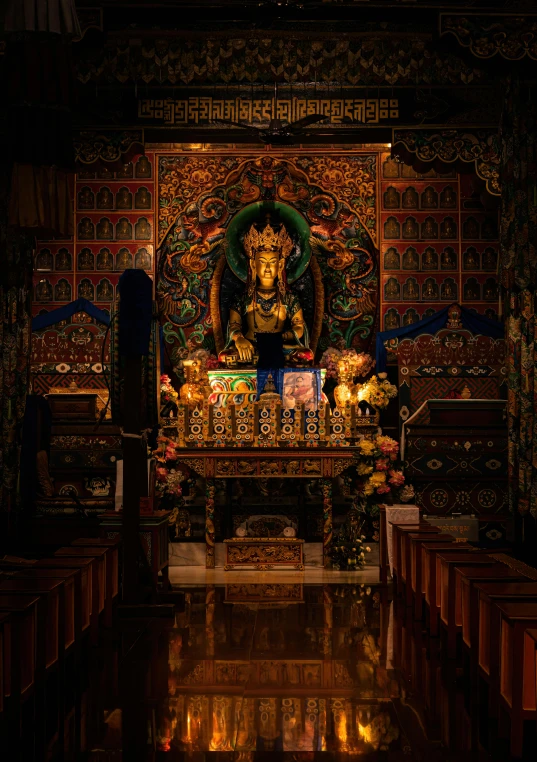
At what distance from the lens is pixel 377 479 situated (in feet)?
39.0

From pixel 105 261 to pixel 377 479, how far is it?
477cm

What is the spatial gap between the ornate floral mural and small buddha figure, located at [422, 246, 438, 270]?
0.64 metres

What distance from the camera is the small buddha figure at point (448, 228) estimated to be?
45.1 ft

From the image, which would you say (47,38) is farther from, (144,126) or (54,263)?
(54,263)

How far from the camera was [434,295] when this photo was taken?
1366 centimetres

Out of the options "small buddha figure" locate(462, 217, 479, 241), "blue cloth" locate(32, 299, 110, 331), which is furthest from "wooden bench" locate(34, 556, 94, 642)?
"small buddha figure" locate(462, 217, 479, 241)

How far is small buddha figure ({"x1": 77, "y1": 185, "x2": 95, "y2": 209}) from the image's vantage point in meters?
13.8

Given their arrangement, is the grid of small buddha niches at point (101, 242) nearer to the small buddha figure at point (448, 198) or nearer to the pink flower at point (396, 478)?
the small buddha figure at point (448, 198)

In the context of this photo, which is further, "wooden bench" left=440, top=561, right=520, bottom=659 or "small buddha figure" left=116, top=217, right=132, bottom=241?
"small buddha figure" left=116, top=217, right=132, bottom=241

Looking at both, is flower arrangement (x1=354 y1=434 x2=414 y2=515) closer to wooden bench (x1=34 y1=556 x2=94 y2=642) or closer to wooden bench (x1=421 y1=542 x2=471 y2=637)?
wooden bench (x1=421 y1=542 x2=471 y2=637)

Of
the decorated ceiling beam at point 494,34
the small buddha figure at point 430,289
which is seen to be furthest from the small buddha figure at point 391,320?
the decorated ceiling beam at point 494,34

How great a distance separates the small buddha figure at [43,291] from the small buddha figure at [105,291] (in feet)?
2.14

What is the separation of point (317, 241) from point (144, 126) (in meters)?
3.46

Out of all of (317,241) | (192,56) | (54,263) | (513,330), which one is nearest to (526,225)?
(513,330)
